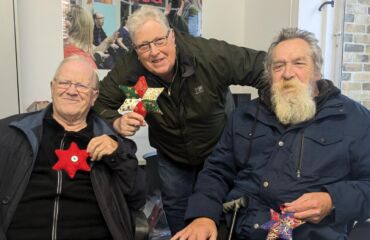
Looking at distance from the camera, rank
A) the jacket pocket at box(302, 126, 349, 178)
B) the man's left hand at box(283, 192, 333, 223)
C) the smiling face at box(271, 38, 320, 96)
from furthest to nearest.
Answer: the smiling face at box(271, 38, 320, 96)
the jacket pocket at box(302, 126, 349, 178)
the man's left hand at box(283, 192, 333, 223)

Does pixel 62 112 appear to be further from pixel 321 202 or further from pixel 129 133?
pixel 321 202

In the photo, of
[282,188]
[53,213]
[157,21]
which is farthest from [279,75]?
[53,213]

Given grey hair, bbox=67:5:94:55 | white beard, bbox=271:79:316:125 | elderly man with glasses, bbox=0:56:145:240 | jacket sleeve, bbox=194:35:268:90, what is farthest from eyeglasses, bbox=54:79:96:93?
grey hair, bbox=67:5:94:55

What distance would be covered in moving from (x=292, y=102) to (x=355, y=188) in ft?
1.20

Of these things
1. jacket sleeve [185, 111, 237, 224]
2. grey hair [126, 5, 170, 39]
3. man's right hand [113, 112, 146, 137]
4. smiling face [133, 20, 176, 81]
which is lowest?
jacket sleeve [185, 111, 237, 224]

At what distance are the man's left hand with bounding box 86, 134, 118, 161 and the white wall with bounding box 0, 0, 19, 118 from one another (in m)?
1.07

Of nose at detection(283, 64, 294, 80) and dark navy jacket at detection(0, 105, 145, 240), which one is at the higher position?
nose at detection(283, 64, 294, 80)

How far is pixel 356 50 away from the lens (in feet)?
9.38

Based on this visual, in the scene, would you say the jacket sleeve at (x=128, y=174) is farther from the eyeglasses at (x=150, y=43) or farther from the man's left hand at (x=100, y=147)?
the eyeglasses at (x=150, y=43)

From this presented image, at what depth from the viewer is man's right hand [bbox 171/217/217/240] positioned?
55.4 inches

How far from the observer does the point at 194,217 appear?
4.97 feet

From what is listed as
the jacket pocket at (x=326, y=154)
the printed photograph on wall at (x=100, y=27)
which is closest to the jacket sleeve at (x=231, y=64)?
the jacket pocket at (x=326, y=154)

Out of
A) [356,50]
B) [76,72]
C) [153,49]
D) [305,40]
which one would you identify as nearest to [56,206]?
[76,72]

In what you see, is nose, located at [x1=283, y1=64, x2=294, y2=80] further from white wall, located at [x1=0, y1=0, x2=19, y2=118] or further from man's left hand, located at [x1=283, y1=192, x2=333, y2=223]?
white wall, located at [x1=0, y1=0, x2=19, y2=118]
